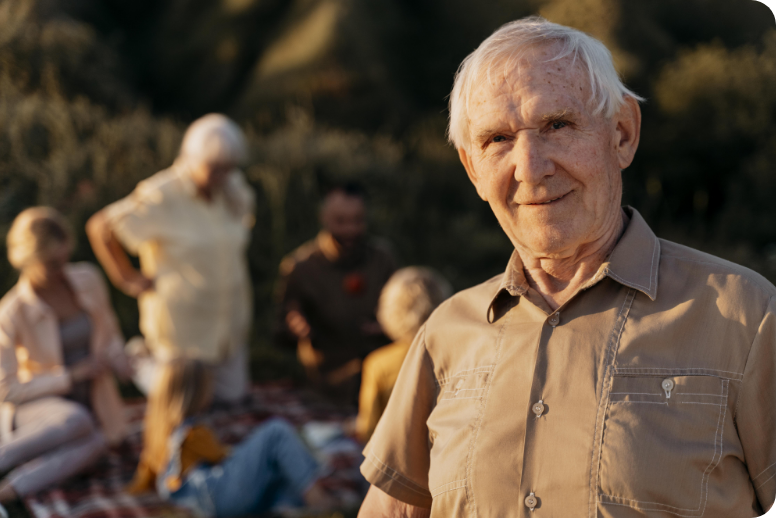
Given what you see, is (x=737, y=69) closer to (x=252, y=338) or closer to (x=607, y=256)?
(x=607, y=256)

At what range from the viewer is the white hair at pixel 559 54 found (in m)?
1.28

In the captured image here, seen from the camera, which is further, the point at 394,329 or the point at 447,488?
the point at 394,329

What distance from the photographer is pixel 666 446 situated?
1.14 metres

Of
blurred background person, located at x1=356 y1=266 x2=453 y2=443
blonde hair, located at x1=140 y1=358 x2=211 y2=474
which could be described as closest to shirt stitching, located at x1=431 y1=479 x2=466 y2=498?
blurred background person, located at x1=356 y1=266 x2=453 y2=443

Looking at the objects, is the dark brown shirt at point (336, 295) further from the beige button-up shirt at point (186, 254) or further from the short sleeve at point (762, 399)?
the short sleeve at point (762, 399)

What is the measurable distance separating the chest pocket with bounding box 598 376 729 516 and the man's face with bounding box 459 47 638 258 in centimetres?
32

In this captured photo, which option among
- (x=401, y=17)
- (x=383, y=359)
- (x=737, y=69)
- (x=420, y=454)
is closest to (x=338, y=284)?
(x=383, y=359)

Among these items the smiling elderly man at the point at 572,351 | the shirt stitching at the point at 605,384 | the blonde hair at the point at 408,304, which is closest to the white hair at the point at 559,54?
the smiling elderly man at the point at 572,351

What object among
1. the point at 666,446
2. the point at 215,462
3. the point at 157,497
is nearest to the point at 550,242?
the point at 666,446

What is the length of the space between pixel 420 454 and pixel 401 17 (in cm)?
996

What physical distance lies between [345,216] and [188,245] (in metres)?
1.11

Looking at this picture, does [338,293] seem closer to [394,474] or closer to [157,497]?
[157,497]

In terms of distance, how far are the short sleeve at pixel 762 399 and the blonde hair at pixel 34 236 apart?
12.2ft

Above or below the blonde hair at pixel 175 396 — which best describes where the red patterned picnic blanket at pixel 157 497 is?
below
